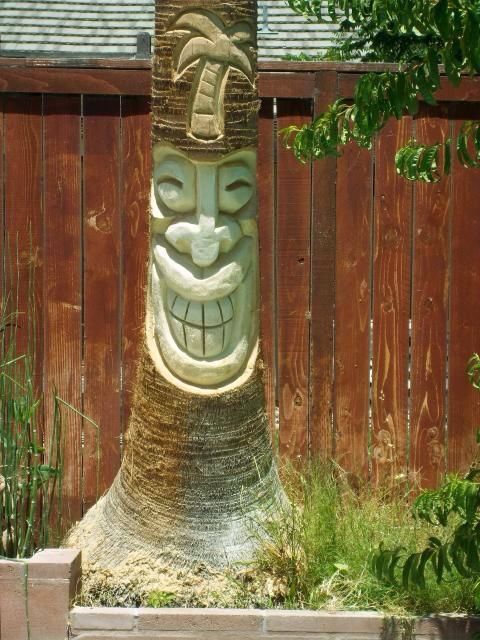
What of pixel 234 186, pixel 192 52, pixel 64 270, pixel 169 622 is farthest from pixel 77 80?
pixel 169 622

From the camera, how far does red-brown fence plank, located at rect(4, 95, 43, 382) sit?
532 cm

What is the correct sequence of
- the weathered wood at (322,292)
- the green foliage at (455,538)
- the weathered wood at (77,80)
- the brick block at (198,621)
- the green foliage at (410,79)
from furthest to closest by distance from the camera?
the weathered wood at (322,292)
the weathered wood at (77,80)
the brick block at (198,621)
the green foliage at (455,538)
the green foliage at (410,79)

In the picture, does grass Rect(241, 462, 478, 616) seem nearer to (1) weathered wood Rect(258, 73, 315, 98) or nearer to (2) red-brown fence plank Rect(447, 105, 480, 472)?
(2) red-brown fence plank Rect(447, 105, 480, 472)

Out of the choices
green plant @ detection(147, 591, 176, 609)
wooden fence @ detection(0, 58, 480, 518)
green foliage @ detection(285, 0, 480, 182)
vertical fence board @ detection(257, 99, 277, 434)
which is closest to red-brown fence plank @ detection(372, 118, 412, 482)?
wooden fence @ detection(0, 58, 480, 518)

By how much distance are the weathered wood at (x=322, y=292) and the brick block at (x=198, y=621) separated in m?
1.36

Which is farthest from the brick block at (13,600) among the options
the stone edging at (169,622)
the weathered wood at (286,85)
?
the weathered wood at (286,85)

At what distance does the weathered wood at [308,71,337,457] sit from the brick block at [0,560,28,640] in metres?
1.73

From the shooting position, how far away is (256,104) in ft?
14.9

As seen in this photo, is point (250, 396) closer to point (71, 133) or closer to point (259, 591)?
point (259, 591)

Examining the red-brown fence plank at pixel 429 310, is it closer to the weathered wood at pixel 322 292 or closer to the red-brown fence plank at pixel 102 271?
the weathered wood at pixel 322 292

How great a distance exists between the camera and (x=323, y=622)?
4227 millimetres

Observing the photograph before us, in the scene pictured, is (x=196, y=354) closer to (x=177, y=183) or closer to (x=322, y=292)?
(x=177, y=183)

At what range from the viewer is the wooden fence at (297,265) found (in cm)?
534

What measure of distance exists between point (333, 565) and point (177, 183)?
1600 mm
